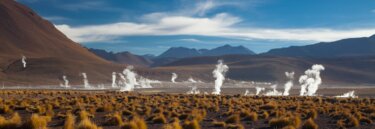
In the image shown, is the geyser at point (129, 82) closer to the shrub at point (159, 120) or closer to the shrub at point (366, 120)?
the shrub at point (159, 120)

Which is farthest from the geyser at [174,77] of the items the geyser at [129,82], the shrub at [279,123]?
the shrub at [279,123]

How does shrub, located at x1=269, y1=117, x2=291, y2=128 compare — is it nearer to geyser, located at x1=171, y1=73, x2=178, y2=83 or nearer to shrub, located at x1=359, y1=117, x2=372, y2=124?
shrub, located at x1=359, y1=117, x2=372, y2=124

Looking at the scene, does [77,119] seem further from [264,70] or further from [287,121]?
[264,70]

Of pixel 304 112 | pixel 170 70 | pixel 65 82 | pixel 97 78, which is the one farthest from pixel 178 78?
pixel 304 112

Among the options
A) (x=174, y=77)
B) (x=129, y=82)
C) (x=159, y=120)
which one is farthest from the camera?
(x=174, y=77)

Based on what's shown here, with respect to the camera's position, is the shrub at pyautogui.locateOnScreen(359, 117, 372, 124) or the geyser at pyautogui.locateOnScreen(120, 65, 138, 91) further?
the geyser at pyautogui.locateOnScreen(120, 65, 138, 91)

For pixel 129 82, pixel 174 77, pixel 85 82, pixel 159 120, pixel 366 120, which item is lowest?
pixel 366 120

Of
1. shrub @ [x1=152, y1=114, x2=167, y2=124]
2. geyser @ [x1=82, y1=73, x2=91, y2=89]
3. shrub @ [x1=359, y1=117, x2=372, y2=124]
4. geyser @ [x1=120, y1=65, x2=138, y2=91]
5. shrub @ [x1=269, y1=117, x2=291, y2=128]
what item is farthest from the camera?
geyser @ [x1=82, y1=73, x2=91, y2=89]

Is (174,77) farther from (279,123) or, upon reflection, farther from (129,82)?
(279,123)

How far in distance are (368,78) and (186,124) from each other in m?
190

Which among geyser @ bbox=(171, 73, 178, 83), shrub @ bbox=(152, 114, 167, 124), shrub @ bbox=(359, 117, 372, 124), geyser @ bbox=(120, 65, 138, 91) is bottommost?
shrub @ bbox=(359, 117, 372, 124)

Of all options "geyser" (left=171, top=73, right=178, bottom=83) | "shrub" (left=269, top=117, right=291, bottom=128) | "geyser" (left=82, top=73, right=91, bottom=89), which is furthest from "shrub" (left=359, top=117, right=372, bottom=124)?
"geyser" (left=171, top=73, right=178, bottom=83)

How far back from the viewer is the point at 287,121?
744 inches

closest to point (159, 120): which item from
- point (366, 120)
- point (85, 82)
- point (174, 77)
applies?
point (366, 120)
